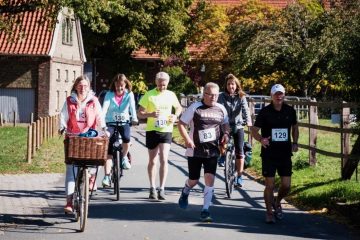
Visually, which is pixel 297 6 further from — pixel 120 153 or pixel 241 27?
pixel 120 153

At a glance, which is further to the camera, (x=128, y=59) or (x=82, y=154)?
(x=128, y=59)

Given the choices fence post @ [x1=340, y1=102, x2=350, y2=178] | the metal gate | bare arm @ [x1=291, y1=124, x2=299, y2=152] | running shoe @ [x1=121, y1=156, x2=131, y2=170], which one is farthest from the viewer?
the metal gate

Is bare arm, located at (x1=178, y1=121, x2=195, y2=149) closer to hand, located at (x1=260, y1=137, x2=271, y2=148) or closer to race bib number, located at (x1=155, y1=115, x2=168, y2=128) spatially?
hand, located at (x1=260, y1=137, x2=271, y2=148)

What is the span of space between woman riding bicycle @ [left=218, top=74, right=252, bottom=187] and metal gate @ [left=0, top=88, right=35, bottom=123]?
101 ft

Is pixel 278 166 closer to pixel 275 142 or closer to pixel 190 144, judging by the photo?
pixel 275 142

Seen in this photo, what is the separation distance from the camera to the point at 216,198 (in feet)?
39.0

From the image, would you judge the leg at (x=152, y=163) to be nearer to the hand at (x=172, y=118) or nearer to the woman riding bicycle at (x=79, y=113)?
the hand at (x=172, y=118)

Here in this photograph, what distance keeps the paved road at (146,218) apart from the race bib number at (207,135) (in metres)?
1.05

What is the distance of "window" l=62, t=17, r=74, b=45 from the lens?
44781 mm

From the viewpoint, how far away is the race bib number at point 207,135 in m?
9.81

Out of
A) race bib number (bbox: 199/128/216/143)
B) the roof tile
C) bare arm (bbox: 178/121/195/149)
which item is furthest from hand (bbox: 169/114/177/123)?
the roof tile

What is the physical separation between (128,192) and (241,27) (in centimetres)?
3235

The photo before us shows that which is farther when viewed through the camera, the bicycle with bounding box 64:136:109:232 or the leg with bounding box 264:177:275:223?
the leg with bounding box 264:177:275:223

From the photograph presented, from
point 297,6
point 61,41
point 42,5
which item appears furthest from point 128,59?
point 42,5
